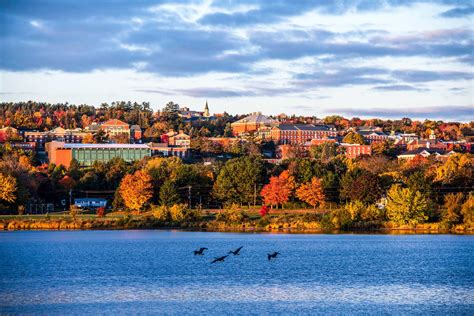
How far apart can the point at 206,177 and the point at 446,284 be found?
210ft

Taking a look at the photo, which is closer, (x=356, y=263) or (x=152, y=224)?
(x=356, y=263)

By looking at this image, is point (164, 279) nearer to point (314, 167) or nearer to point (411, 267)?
point (411, 267)

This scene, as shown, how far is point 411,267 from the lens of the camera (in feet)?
178

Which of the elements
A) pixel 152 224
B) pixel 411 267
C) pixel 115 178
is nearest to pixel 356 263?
pixel 411 267

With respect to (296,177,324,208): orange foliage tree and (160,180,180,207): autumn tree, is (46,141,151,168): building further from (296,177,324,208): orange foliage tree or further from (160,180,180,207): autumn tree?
(296,177,324,208): orange foliage tree

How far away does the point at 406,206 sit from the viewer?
82.9 meters

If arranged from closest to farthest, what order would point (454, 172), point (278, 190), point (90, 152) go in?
point (278, 190) → point (454, 172) → point (90, 152)

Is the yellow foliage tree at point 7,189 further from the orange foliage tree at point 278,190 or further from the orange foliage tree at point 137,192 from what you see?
the orange foliage tree at point 278,190

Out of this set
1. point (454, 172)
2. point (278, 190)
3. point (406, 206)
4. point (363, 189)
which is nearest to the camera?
point (406, 206)

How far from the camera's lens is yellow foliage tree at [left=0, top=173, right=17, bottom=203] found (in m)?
97.4

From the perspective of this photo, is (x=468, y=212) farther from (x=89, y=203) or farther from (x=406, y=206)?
(x=89, y=203)

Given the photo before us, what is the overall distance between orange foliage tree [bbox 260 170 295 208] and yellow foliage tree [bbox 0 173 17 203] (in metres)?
27.1

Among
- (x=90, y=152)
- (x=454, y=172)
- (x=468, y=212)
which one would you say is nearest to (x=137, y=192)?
(x=454, y=172)

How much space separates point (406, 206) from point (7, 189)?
42.5 m
